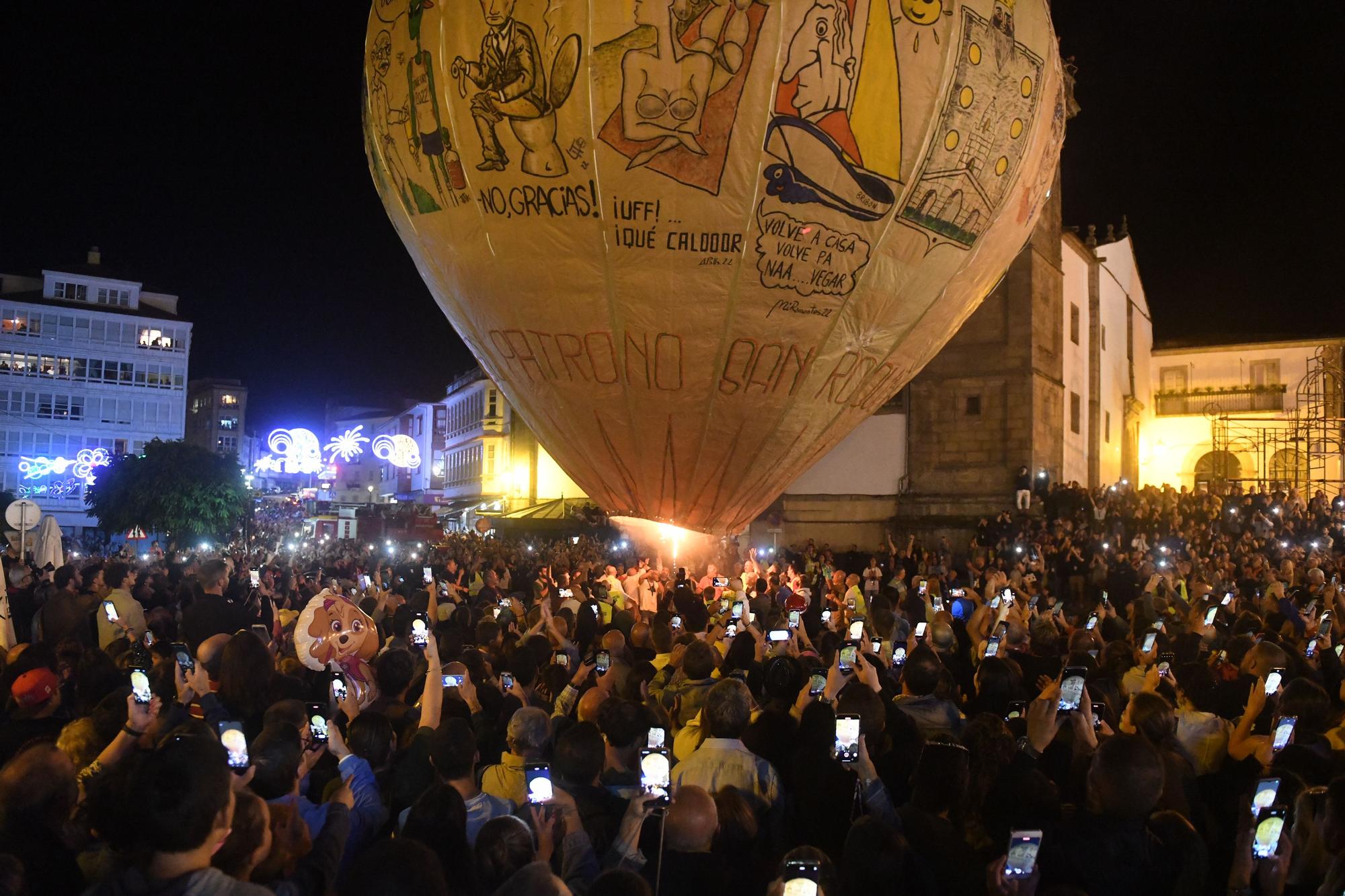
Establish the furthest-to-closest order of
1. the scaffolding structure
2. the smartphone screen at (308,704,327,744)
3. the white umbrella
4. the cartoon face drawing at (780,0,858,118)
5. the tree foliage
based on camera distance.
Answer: the tree foliage
the scaffolding structure
the white umbrella
the cartoon face drawing at (780,0,858,118)
the smartphone screen at (308,704,327,744)

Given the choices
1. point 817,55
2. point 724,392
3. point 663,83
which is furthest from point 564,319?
point 817,55

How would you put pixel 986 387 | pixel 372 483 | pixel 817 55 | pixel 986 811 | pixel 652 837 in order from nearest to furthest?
pixel 652 837, pixel 986 811, pixel 817 55, pixel 986 387, pixel 372 483

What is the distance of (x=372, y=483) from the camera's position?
9131 centimetres

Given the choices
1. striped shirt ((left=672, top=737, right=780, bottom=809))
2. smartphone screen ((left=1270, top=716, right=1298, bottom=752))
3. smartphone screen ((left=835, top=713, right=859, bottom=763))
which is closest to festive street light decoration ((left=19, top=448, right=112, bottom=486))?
striped shirt ((left=672, top=737, right=780, bottom=809))

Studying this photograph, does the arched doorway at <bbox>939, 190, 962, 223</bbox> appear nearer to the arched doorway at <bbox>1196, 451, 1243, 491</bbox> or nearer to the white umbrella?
the white umbrella

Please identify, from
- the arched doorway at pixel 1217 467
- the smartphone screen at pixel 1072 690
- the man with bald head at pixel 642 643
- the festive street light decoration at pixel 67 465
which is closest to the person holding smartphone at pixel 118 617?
the man with bald head at pixel 642 643

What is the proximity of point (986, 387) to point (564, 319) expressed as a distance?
61.6ft

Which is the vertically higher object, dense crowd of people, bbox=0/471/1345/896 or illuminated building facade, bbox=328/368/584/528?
illuminated building facade, bbox=328/368/584/528

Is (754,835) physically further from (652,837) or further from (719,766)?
(719,766)

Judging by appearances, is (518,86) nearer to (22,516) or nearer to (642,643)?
(642,643)

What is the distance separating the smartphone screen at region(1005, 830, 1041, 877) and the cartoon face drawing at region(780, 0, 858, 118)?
306 inches

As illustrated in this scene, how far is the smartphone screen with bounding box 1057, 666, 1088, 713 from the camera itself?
459 centimetres

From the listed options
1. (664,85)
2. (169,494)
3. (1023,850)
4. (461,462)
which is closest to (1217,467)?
(664,85)

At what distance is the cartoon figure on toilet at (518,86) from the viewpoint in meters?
9.73
